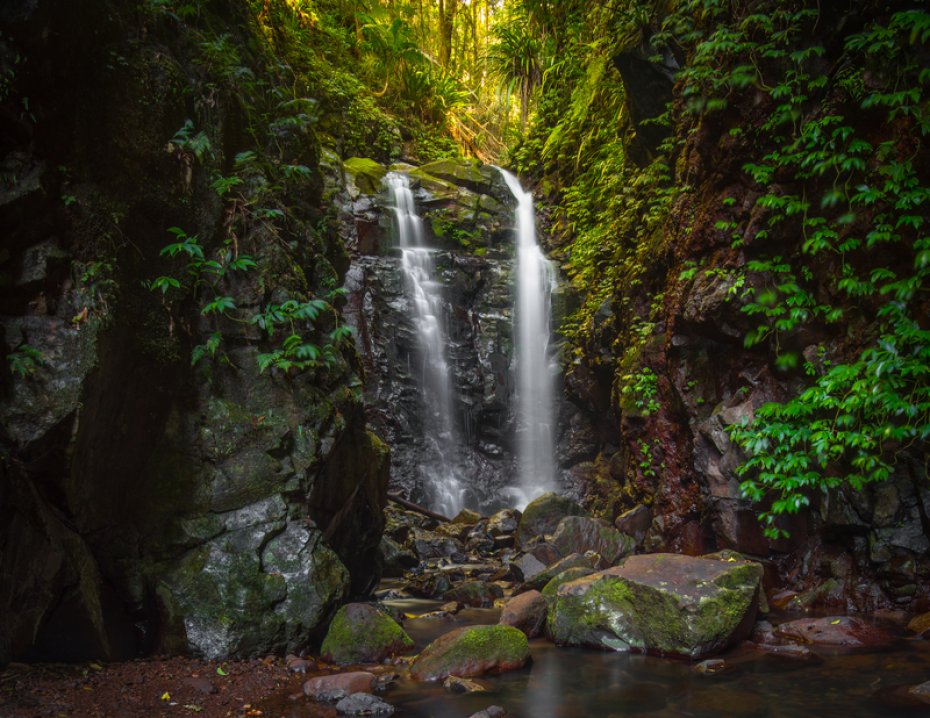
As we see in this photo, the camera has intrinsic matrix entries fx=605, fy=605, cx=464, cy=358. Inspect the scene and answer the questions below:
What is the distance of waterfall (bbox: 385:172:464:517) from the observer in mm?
12141

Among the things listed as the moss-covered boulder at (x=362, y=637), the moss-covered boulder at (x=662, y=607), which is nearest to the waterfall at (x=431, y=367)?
the moss-covered boulder at (x=662, y=607)

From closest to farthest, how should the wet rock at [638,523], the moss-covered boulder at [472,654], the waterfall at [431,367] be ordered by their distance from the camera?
the moss-covered boulder at [472,654]
the wet rock at [638,523]
the waterfall at [431,367]

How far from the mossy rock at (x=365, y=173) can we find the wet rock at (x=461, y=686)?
11382mm

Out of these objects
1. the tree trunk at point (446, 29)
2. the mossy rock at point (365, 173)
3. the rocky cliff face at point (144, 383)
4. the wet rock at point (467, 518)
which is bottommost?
the wet rock at point (467, 518)

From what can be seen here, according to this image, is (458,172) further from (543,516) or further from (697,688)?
(697,688)

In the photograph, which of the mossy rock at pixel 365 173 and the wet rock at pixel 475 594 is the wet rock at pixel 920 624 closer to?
the wet rock at pixel 475 594

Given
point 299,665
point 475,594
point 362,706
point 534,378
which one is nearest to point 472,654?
point 362,706

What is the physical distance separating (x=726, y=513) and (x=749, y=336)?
6.55 ft

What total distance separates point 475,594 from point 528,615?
122 cm

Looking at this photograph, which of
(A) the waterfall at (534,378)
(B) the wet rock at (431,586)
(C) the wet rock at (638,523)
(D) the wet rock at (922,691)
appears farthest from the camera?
(A) the waterfall at (534,378)

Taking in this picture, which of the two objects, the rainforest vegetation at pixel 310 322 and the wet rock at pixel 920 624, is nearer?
the rainforest vegetation at pixel 310 322

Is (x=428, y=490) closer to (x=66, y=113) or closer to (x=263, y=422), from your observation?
(x=263, y=422)

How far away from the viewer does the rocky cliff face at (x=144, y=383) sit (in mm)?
3896

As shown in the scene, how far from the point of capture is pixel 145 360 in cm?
477
